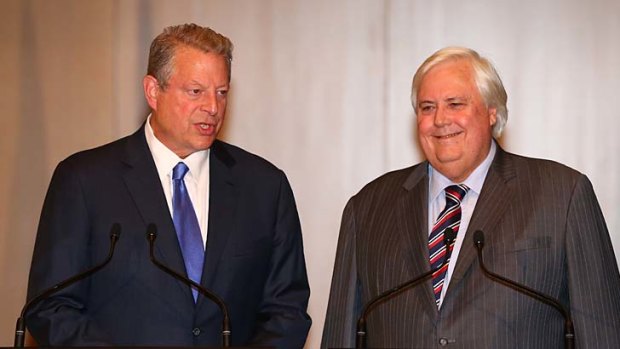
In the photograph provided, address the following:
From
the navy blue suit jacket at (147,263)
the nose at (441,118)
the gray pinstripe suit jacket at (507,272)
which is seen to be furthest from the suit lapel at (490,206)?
the navy blue suit jacket at (147,263)

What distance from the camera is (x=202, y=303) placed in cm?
369

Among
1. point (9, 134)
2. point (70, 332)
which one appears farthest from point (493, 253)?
point (9, 134)

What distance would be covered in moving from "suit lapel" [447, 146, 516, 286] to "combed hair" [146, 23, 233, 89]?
97 cm

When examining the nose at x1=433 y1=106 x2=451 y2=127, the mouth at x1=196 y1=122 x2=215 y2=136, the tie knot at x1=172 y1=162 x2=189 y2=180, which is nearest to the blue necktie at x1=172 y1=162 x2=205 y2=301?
the tie knot at x1=172 y1=162 x2=189 y2=180

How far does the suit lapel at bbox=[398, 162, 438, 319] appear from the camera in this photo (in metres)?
3.63

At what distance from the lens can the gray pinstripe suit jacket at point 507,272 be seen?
355 cm

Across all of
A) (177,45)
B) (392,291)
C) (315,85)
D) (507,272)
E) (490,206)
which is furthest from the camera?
(315,85)

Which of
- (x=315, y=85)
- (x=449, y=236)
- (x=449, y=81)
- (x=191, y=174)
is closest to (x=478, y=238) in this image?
(x=449, y=236)

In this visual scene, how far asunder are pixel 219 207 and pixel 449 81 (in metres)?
0.88

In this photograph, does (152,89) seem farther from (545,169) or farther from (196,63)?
(545,169)

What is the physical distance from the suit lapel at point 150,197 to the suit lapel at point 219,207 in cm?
10

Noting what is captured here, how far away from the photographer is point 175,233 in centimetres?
373

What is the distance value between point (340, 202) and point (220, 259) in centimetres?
172

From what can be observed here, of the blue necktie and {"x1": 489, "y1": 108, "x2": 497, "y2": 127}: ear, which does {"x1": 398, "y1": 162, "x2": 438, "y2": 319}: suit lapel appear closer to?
{"x1": 489, "y1": 108, "x2": 497, "y2": 127}: ear
